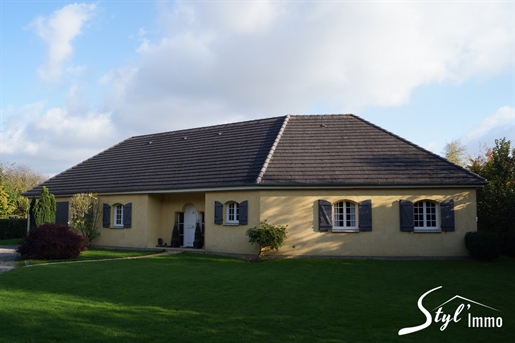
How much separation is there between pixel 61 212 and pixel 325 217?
618 inches

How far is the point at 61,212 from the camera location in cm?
2498

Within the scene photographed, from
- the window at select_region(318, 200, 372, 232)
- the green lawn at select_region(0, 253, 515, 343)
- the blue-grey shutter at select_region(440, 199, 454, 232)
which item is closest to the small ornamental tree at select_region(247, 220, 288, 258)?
the green lawn at select_region(0, 253, 515, 343)

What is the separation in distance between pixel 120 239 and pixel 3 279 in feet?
32.7

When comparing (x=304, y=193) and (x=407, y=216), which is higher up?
(x=304, y=193)

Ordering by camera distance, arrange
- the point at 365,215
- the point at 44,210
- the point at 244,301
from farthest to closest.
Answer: the point at 44,210 → the point at 365,215 → the point at 244,301

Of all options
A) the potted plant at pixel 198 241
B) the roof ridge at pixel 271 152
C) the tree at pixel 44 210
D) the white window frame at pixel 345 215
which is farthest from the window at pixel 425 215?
the tree at pixel 44 210

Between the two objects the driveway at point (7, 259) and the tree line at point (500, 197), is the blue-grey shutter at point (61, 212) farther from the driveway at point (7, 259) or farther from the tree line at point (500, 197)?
the tree line at point (500, 197)

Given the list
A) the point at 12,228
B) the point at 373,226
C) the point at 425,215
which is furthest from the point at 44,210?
the point at 425,215

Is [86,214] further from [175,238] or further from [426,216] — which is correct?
[426,216]

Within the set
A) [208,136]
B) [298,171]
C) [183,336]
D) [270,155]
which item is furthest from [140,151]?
[183,336]

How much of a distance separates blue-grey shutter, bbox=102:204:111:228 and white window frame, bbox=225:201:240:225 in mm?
7463

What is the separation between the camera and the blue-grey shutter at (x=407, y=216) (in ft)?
58.6

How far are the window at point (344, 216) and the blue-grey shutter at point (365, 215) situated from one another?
1.35 feet

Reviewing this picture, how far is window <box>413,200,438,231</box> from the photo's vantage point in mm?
18219
